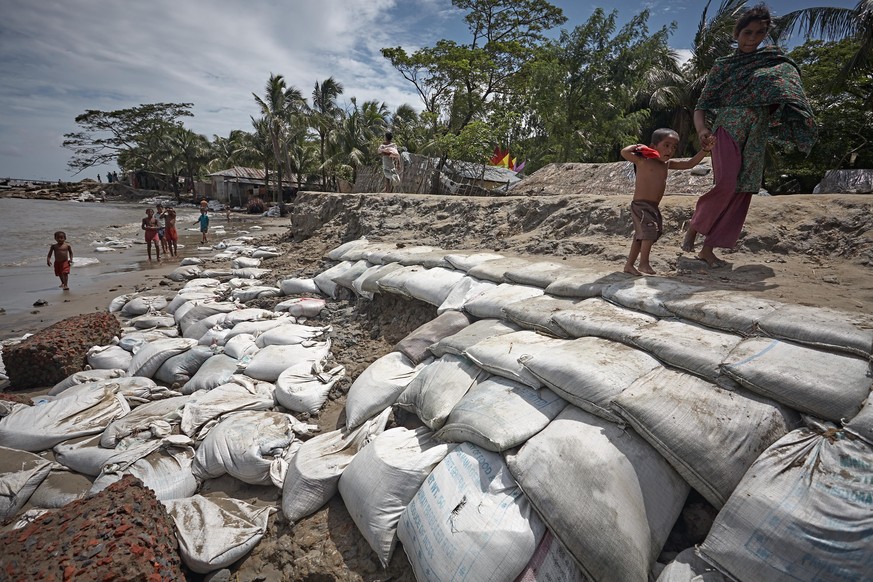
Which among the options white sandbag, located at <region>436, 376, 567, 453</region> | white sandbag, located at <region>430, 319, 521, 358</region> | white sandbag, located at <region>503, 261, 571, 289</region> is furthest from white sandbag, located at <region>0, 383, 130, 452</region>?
white sandbag, located at <region>503, 261, 571, 289</region>

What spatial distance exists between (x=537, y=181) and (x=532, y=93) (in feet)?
27.8

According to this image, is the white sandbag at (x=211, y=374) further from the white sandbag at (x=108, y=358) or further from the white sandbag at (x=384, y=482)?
the white sandbag at (x=384, y=482)

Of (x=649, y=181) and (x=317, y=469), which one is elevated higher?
(x=649, y=181)

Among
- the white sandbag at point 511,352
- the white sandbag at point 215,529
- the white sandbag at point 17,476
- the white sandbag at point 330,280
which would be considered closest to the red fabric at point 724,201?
the white sandbag at point 511,352

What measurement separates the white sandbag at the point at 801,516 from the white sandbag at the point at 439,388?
1092 mm

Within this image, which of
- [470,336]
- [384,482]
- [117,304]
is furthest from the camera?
[117,304]

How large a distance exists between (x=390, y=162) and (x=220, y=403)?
22.0 feet

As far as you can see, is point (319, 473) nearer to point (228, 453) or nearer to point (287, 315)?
point (228, 453)

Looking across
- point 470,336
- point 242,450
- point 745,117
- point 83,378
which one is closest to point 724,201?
point 745,117

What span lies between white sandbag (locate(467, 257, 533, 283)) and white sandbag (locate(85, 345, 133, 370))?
3155 mm

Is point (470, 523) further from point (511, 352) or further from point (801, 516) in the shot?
point (801, 516)

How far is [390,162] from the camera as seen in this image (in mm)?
8273

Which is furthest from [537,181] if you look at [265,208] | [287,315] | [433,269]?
[265,208]

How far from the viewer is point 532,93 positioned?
13469mm
